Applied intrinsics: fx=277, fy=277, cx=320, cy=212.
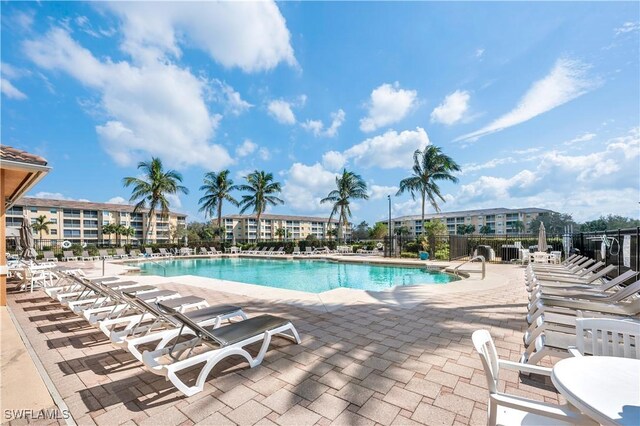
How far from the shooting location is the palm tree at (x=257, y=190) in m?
28.7

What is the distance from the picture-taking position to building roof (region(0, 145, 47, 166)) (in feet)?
17.6

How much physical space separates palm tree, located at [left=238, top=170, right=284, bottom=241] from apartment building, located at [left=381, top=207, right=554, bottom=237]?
169 feet

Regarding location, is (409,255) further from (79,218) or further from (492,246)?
(79,218)

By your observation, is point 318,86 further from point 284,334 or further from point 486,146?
point 284,334

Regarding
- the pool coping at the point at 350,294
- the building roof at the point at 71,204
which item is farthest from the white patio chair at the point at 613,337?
the building roof at the point at 71,204

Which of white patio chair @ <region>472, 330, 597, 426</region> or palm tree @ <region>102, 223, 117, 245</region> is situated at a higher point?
white patio chair @ <region>472, 330, 597, 426</region>

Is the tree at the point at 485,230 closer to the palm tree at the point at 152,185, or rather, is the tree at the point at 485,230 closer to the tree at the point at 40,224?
the palm tree at the point at 152,185

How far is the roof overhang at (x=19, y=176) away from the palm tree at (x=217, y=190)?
69.3ft

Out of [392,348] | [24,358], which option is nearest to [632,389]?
[392,348]

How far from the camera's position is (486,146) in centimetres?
1522

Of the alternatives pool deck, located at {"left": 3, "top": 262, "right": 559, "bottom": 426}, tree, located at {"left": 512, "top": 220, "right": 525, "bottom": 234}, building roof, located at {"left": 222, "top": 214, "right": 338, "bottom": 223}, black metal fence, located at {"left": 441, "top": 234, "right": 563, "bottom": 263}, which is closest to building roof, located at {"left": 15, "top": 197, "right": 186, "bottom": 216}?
building roof, located at {"left": 222, "top": 214, "right": 338, "bottom": 223}

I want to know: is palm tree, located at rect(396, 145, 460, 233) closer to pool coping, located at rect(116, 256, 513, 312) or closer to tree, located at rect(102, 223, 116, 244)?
pool coping, located at rect(116, 256, 513, 312)

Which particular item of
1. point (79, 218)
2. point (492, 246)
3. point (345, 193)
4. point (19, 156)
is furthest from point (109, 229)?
point (492, 246)

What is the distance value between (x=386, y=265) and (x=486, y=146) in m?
8.59
